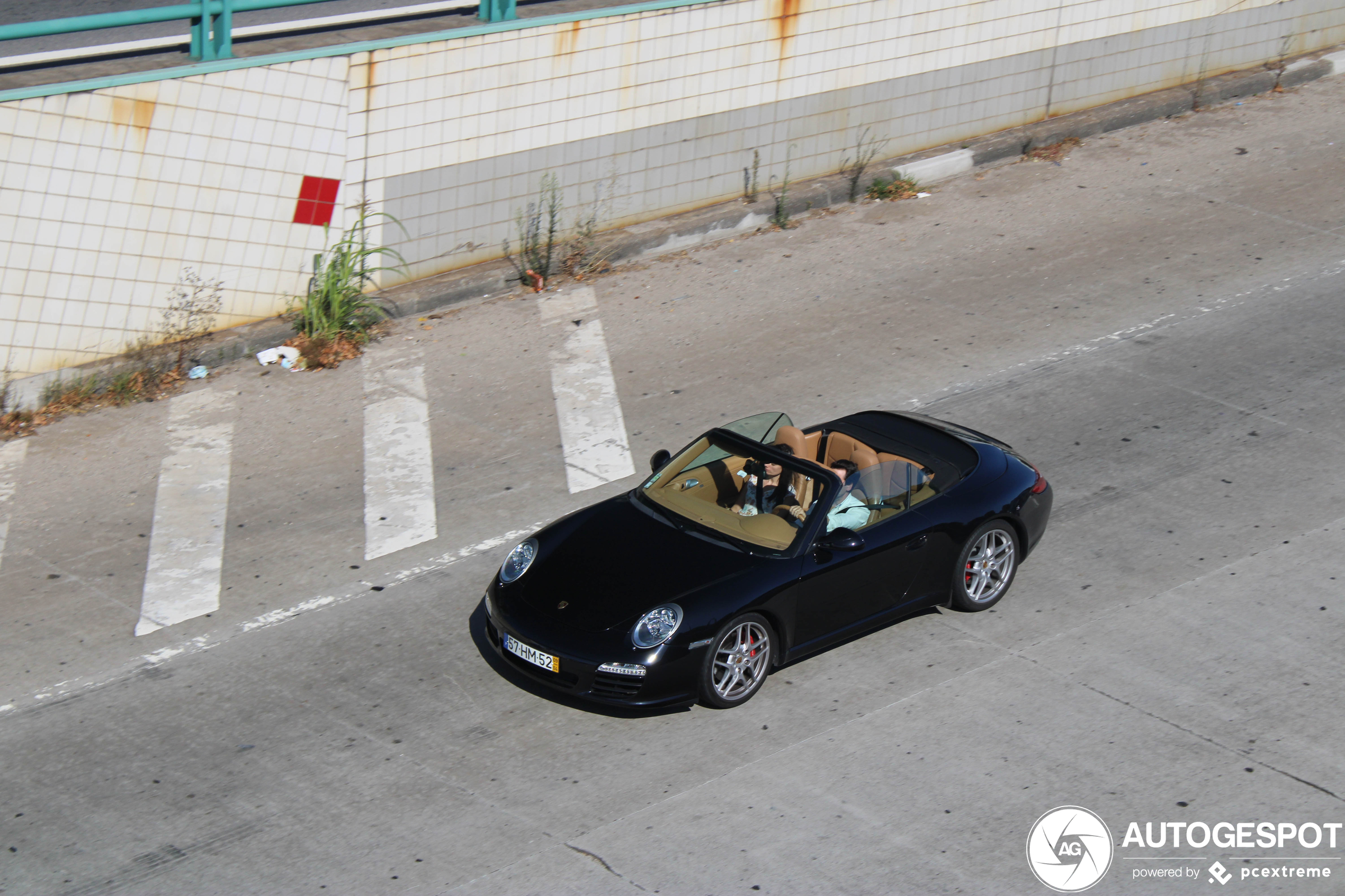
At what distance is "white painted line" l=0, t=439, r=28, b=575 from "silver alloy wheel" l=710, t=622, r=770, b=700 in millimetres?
4734

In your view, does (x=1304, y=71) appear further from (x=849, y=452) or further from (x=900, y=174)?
(x=849, y=452)

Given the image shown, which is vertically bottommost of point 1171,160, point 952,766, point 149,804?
point 149,804

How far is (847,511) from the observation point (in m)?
8.22

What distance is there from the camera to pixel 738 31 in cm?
1368

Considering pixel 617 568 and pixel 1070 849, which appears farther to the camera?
pixel 617 568

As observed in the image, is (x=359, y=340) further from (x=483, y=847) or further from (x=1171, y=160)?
(x=1171, y=160)

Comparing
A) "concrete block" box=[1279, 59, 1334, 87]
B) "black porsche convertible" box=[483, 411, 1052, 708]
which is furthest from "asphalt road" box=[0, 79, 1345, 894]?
"concrete block" box=[1279, 59, 1334, 87]

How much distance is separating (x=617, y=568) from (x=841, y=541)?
1.22 m

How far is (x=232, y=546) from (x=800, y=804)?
4.35 m

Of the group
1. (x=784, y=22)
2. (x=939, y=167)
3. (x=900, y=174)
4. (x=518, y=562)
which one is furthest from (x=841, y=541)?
(x=939, y=167)

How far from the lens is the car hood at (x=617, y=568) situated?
301 inches

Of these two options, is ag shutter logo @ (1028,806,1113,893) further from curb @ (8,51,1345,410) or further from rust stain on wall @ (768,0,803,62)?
rust stain on wall @ (768,0,803,62)

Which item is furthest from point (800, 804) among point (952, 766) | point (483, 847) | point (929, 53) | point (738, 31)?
point (929, 53)

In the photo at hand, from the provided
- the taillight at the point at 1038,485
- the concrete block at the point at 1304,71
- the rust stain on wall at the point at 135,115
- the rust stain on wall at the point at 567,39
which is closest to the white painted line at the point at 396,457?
the rust stain on wall at the point at 135,115
